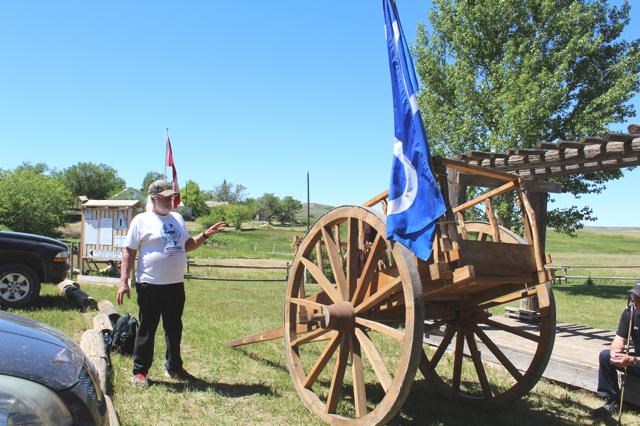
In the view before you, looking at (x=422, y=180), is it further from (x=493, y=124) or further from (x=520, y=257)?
(x=493, y=124)

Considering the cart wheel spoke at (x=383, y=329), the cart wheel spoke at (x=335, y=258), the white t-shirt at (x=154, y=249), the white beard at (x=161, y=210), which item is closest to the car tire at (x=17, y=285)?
the white t-shirt at (x=154, y=249)

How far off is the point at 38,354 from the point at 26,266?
283 inches

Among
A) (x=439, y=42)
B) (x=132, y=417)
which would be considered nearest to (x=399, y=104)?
Result: (x=132, y=417)

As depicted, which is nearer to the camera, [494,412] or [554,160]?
[494,412]

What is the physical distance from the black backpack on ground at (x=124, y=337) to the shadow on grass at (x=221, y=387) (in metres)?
1.14

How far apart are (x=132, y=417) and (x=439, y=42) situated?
829 inches

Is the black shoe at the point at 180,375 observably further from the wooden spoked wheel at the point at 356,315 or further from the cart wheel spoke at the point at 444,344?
the cart wheel spoke at the point at 444,344

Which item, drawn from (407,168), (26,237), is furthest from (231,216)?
(407,168)

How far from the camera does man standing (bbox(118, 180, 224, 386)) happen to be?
16.7 feet

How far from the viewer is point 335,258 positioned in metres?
4.65

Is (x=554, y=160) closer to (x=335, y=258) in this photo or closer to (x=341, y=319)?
(x=335, y=258)

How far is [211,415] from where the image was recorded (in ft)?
14.9

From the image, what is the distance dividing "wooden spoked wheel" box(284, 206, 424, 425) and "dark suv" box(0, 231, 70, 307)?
572 centimetres

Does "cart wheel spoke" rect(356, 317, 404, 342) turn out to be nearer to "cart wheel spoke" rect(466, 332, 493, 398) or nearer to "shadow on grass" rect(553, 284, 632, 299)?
"cart wheel spoke" rect(466, 332, 493, 398)
